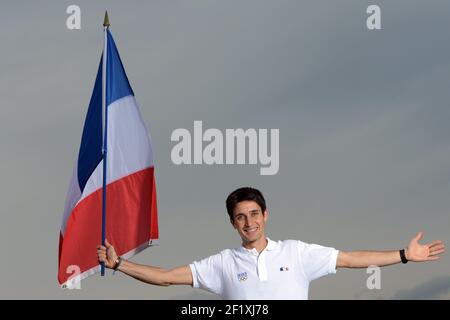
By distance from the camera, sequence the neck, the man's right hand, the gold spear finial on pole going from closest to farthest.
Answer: the neck → the man's right hand → the gold spear finial on pole

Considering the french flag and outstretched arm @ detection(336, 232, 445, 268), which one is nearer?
outstretched arm @ detection(336, 232, 445, 268)

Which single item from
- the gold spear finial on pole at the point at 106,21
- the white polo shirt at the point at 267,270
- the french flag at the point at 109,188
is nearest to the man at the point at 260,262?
the white polo shirt at the point at 267,270

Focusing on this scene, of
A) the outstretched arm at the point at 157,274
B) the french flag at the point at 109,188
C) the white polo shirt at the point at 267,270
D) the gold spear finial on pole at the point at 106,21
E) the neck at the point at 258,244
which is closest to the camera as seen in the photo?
the white polo shirt at the point at 267,270

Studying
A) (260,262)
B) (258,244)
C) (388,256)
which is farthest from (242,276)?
(388,256)

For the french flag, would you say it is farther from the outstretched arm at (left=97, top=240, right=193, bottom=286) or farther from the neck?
the neck

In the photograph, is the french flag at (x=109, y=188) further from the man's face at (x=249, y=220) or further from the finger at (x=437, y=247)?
the finger at (x=437, y=247)

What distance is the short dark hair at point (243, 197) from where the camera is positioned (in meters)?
7.58

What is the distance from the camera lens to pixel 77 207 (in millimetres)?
10906

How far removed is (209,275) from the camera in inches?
306

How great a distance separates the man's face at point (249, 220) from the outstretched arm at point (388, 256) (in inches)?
34.9

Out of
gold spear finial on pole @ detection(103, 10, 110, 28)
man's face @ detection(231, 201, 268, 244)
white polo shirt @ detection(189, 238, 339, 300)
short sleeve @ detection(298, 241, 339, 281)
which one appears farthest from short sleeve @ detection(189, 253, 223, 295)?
gold spear finial on pole @ detection(103, 10, 110, 28)

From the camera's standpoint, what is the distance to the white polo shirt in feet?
24.6

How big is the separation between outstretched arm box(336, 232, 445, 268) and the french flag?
3961 millimetres
